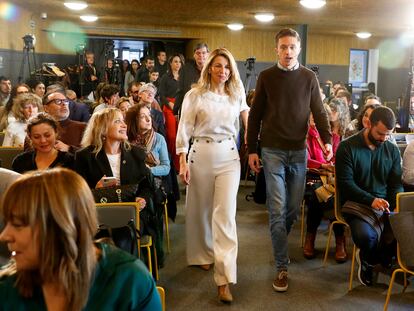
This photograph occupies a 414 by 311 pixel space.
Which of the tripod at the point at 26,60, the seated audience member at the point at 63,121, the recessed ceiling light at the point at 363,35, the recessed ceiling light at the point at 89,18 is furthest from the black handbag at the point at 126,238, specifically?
the recessed ceiling light at the point at 363,35

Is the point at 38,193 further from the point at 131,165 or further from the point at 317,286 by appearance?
the point at 317,286

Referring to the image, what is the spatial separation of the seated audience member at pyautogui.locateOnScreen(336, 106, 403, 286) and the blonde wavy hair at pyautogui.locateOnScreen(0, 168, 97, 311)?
2204mm

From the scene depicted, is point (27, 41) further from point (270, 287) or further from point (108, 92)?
point (270, 287)

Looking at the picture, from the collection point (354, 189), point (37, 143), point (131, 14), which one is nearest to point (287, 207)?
point (354, 189)

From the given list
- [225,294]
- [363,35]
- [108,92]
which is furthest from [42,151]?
[363,35]

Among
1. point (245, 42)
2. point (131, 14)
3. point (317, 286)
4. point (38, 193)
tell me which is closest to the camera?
point (38, 193)

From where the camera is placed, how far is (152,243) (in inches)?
119

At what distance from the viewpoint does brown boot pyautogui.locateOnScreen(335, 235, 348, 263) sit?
144 inches

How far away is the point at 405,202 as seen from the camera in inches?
105

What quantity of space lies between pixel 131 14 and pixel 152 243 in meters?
7.29

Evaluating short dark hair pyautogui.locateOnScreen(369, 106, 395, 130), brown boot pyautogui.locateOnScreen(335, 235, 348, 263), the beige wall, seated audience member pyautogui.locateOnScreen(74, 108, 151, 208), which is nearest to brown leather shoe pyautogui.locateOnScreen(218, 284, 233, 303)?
→ seated audience member pyautogui.locateOnScreen(74, 108, 151, 208)

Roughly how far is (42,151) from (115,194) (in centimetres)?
65

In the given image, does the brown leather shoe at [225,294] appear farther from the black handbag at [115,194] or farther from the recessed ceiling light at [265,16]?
the recessed ceiling light at [265,16]

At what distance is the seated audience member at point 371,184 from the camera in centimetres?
298
